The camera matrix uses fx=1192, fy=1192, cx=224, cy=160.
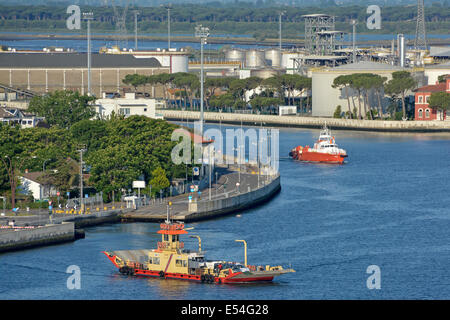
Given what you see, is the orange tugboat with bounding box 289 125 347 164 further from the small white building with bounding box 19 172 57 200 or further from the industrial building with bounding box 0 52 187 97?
the industrial building with bounding box 0 52 187 97

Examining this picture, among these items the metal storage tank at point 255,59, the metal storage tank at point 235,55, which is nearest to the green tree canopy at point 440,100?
the metal storage tank at point 255,59

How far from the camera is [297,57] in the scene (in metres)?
155

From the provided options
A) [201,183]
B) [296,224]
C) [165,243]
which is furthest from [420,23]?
[165,243]

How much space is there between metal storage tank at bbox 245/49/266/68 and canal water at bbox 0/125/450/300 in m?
100

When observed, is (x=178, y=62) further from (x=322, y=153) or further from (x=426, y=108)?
(x=322, y=153)

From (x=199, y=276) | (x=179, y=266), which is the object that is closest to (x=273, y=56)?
(x=179, y=266)

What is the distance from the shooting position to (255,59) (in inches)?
7205

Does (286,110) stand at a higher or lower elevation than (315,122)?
higher

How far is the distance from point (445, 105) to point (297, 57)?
4031cm

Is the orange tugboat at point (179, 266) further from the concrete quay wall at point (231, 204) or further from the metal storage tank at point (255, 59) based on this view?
the metal storage tank at point (255, 59)

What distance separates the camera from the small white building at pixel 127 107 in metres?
93.8

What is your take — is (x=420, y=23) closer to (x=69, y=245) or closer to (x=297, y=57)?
(x=297, y=57)

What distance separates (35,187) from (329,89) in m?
65.4

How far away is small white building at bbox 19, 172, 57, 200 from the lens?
66.9 meters
